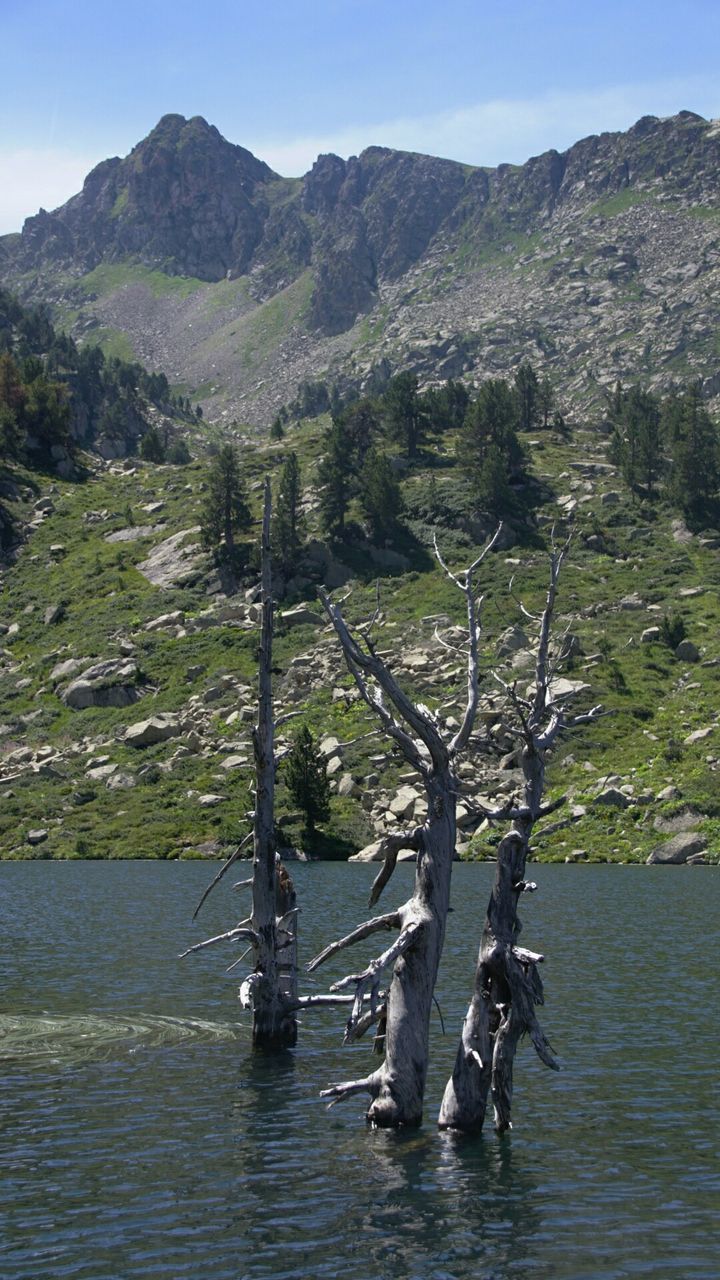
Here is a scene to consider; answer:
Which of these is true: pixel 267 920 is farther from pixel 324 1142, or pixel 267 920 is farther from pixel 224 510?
pixel 224 510

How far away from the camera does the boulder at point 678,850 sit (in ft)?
216

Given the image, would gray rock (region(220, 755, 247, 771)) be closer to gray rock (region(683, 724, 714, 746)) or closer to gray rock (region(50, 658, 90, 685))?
gray rock (region(50, 658, 90, 685))

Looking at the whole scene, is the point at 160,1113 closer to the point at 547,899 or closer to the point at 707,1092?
the point at 707,1092

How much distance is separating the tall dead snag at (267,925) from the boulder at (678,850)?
149ft

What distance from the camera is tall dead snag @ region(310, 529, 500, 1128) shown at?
1841 centimetres

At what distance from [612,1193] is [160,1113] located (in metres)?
8.17

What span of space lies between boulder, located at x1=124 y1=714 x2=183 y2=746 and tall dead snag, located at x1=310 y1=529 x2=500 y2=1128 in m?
67.0

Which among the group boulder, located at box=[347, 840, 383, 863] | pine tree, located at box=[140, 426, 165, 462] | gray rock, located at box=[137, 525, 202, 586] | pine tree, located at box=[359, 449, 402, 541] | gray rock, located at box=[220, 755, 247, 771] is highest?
pine tree, located at box=[140, 426, 165, 462]

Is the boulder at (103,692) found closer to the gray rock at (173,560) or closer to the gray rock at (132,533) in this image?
the gray rock at (173,560)

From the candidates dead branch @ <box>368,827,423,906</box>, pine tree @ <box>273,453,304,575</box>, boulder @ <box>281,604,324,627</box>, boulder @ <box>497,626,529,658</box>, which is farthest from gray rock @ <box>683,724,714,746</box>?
dead branch @ <box>368,827,423,906</box>

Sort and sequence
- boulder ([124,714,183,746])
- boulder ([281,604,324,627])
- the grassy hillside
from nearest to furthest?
1. the grassy hillside
2. boulder ([124,714,183,746])
3. boulder ([281,604,324,627])

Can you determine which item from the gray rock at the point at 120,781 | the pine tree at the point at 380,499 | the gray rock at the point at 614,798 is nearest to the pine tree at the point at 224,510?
the pine tree at the point at 380,499

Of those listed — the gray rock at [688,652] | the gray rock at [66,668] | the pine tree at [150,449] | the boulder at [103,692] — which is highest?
the pine tree at [150,449]

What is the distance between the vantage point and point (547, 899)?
50.3 meters
